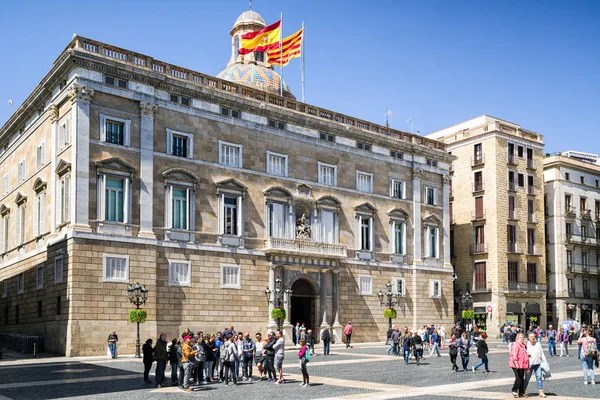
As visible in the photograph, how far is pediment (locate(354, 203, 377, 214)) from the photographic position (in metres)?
53.6

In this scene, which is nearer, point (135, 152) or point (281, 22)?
point (135, 152)

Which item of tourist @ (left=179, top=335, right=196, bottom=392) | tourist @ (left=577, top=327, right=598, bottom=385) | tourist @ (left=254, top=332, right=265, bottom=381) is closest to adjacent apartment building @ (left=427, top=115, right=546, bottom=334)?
tourist @ (left=577, top=327, right=598, bottom=385)

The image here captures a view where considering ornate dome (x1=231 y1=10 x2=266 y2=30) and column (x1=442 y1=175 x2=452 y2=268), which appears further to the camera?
ornate dome (x1=231 y1=10 x2=266 y2=30)

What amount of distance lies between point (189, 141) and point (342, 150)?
1344 cm

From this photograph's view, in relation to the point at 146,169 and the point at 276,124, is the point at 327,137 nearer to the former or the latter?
the point at 276,124

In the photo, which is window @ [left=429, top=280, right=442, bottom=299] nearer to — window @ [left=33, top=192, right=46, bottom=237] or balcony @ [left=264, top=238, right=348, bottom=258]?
balcony @ [left=264, top=238, right=348, bottom=258]

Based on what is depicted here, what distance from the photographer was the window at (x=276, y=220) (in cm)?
4838

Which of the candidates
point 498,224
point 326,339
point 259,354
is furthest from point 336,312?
point 259,354

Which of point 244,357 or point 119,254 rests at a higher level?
point 119,254

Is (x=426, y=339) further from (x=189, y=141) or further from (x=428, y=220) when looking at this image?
(x=189, y=141)

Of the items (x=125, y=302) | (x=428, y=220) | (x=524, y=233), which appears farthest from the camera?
(x=524, y=233)

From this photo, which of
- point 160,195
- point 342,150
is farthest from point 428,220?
point 160,195

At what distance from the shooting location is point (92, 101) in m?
40.7

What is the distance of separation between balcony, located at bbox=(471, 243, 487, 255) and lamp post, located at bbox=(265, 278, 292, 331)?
2714 cm
